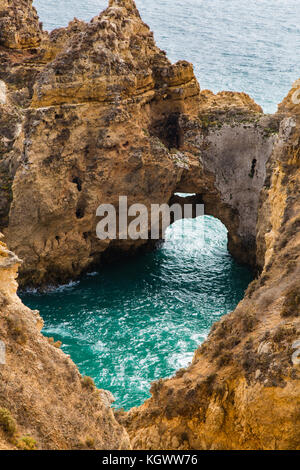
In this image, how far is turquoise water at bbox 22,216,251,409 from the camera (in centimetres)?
3033

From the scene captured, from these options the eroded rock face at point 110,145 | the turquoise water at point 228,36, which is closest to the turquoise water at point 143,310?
the eroded rock face at point 110,145

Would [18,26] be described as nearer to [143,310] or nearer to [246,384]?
[143,310]

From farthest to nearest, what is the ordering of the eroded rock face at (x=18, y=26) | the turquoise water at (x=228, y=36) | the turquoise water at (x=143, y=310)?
the turquoise water at (x=228, y=36)
the eroded rock face at (x=18, y=26)
the turquoise water at (x=143, y=310)

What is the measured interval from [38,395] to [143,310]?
23.4 meters

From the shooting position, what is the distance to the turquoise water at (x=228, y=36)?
7781cm

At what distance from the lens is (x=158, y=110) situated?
3972 centimetres

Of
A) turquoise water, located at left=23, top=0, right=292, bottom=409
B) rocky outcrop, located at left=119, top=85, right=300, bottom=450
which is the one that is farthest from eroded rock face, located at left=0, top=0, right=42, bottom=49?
rocky outcrop, located at left=119, top=85, right=300, bottom=450

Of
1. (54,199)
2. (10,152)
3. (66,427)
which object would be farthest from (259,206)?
(66,427)

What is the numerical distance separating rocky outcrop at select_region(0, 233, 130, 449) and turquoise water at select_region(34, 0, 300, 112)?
197ft

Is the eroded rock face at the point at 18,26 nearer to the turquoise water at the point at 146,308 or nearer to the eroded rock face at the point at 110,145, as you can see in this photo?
the eroded rock face at the point at 110,145

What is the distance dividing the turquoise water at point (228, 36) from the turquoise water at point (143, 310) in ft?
114

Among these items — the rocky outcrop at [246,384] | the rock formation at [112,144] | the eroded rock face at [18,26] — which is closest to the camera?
the rocky outcrop at [246,384]

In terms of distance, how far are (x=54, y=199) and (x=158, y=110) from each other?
10513 mm

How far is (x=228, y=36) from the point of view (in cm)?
9212
